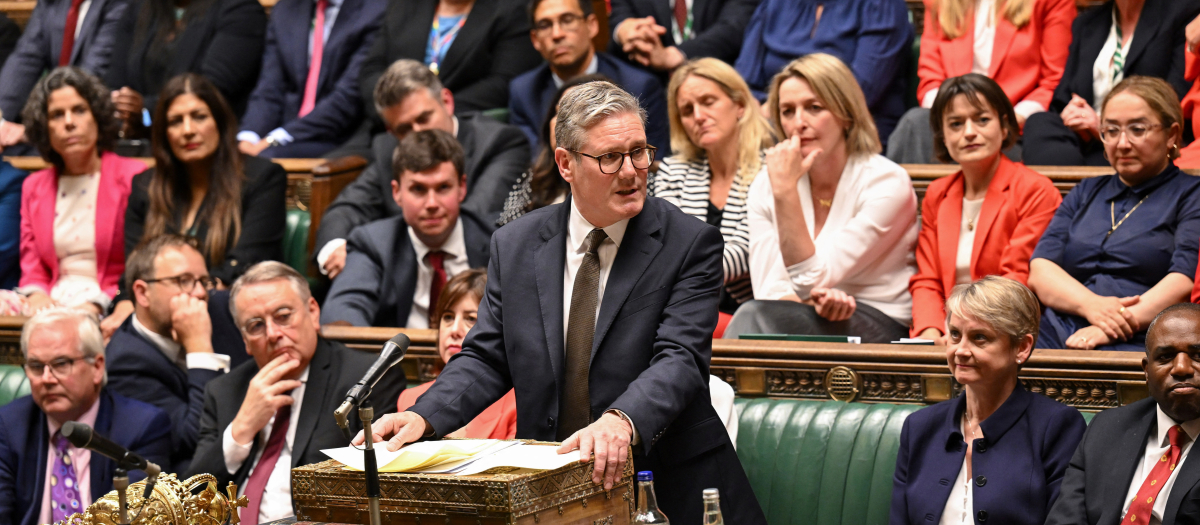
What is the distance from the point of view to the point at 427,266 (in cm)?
382

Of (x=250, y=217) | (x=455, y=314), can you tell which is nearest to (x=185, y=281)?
(x=250, y=217)

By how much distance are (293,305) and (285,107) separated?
2.38 metres

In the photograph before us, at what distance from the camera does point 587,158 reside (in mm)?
1960

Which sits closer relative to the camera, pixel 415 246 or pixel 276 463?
pixel 276 463

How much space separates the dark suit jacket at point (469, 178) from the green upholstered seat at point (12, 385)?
94 cm

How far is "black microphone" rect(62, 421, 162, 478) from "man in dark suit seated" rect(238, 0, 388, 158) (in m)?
3.44

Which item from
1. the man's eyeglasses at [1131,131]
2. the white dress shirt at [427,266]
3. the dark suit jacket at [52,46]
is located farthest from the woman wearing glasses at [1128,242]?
the dark suit jacket at [52,46]

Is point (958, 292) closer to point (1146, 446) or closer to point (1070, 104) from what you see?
point (1146, 446)

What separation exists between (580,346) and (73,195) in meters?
3.09

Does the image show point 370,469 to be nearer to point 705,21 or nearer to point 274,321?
point 274,321

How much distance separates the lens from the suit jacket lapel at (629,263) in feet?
6.56

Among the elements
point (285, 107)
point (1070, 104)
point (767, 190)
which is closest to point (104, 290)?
point (285, 107)

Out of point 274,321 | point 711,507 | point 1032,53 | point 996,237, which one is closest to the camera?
point 711,507

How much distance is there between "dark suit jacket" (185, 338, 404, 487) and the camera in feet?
9.62
